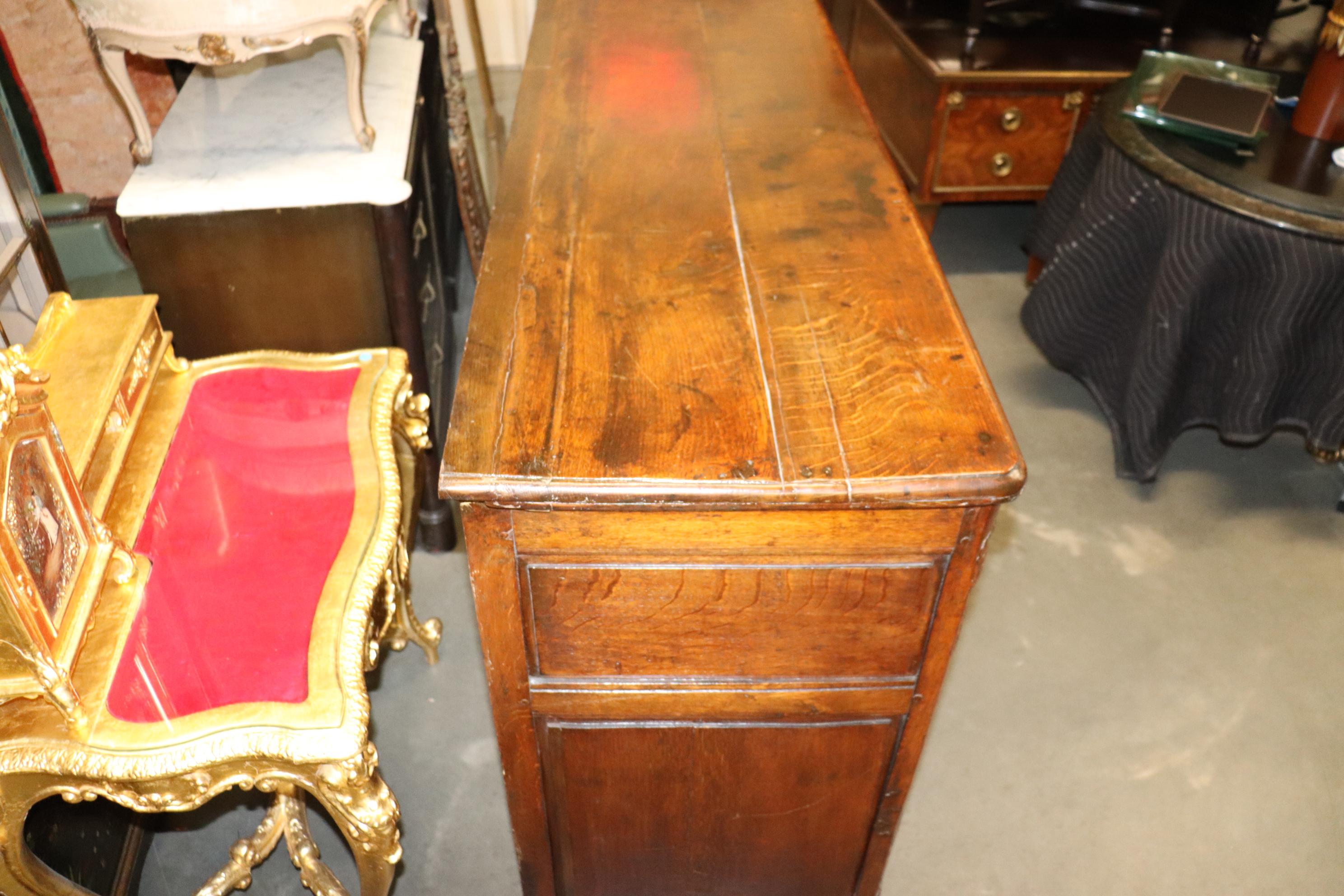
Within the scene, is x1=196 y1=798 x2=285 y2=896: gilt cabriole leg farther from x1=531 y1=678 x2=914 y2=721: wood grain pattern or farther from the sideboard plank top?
the sideboard plank top

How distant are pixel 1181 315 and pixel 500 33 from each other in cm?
351

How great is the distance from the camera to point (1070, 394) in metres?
3.02

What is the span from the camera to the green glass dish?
2.48 meters

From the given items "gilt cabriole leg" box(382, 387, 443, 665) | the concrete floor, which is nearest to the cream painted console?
"gilt cabriole leg" box(382, 387, 443, 665)

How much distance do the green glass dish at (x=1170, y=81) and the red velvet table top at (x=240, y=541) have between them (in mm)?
2067

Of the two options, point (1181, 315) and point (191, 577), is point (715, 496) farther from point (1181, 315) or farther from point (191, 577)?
point (1181, 315)

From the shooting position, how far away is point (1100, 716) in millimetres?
2172

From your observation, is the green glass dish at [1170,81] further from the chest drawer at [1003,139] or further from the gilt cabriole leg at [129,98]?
the gilt cabriole leg at [129,98]

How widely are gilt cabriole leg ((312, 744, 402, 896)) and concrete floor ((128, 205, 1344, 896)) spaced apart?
562 millimetres

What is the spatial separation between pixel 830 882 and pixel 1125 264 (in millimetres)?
1758

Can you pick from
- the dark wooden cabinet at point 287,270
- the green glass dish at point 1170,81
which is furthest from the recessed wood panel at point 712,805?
the green glass dish at point 1170,81

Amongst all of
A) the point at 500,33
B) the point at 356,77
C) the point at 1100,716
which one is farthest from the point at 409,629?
the point at 500,33

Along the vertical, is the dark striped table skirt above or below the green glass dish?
below

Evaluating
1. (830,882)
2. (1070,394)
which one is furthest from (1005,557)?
(830,882)
